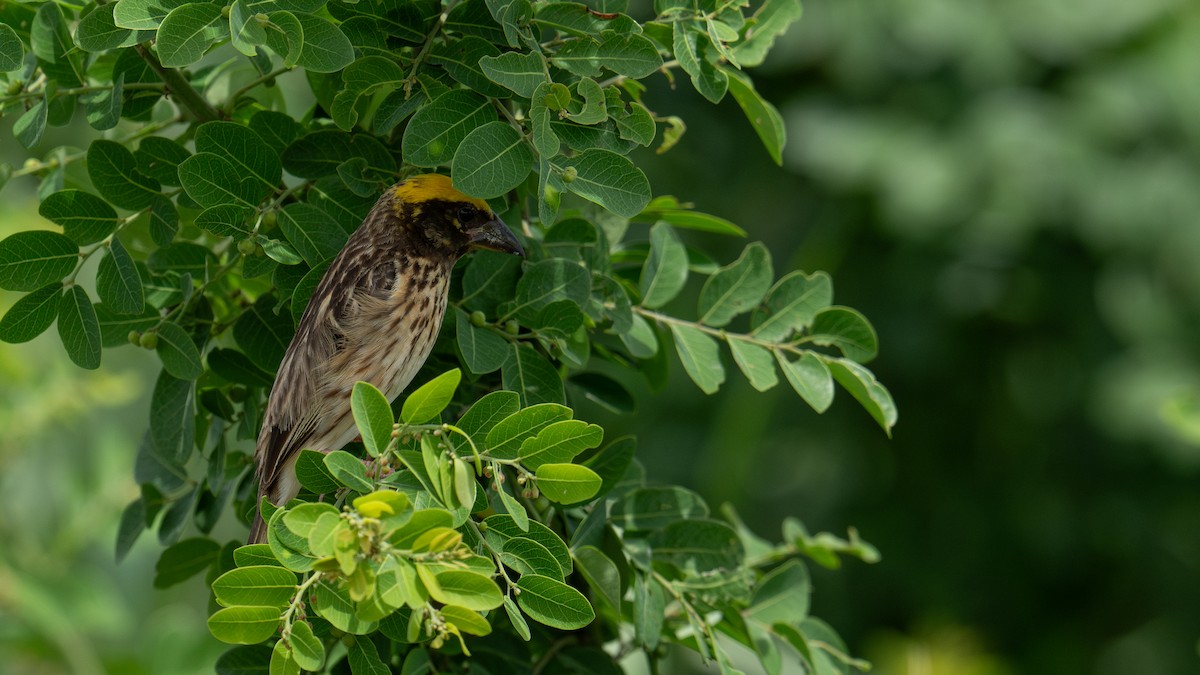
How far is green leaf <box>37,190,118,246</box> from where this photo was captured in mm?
2357

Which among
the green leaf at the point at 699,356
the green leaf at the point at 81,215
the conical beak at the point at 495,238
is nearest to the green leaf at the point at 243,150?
the green leaf at the point at 81,215

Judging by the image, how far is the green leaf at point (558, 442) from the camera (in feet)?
6.61

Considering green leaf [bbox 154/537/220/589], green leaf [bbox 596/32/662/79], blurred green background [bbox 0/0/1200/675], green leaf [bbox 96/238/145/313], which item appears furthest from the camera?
blurred green background [bbox 0/0/1200/675]

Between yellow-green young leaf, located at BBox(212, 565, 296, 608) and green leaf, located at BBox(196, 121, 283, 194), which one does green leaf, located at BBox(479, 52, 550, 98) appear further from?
yellow-green young leaf, located at BBox(212, 565, 296, 608)

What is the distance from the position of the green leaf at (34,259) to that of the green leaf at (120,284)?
0.09 meters

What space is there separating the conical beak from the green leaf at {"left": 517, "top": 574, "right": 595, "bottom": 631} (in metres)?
0.67

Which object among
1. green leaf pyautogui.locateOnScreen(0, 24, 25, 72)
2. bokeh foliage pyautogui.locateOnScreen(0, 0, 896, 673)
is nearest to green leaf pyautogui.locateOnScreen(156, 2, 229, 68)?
bokeh foliage pyautogui.locateOnScreen(0, 0, 896, 673)

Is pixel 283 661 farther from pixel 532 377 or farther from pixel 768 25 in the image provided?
pixel 768 25

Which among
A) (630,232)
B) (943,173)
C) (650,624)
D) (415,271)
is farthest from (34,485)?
(943,173)

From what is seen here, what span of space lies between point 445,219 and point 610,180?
0.47m

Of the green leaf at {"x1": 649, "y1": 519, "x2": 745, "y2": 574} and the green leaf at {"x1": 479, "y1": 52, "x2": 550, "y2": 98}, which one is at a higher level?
the green leaf at {"x1": 479, "y1": 52, "x2": 550, "y2": 98}

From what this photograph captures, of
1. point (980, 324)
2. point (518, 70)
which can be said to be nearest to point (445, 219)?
point (518, 70)

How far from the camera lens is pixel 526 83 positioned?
6.88 feet

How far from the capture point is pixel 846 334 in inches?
106
